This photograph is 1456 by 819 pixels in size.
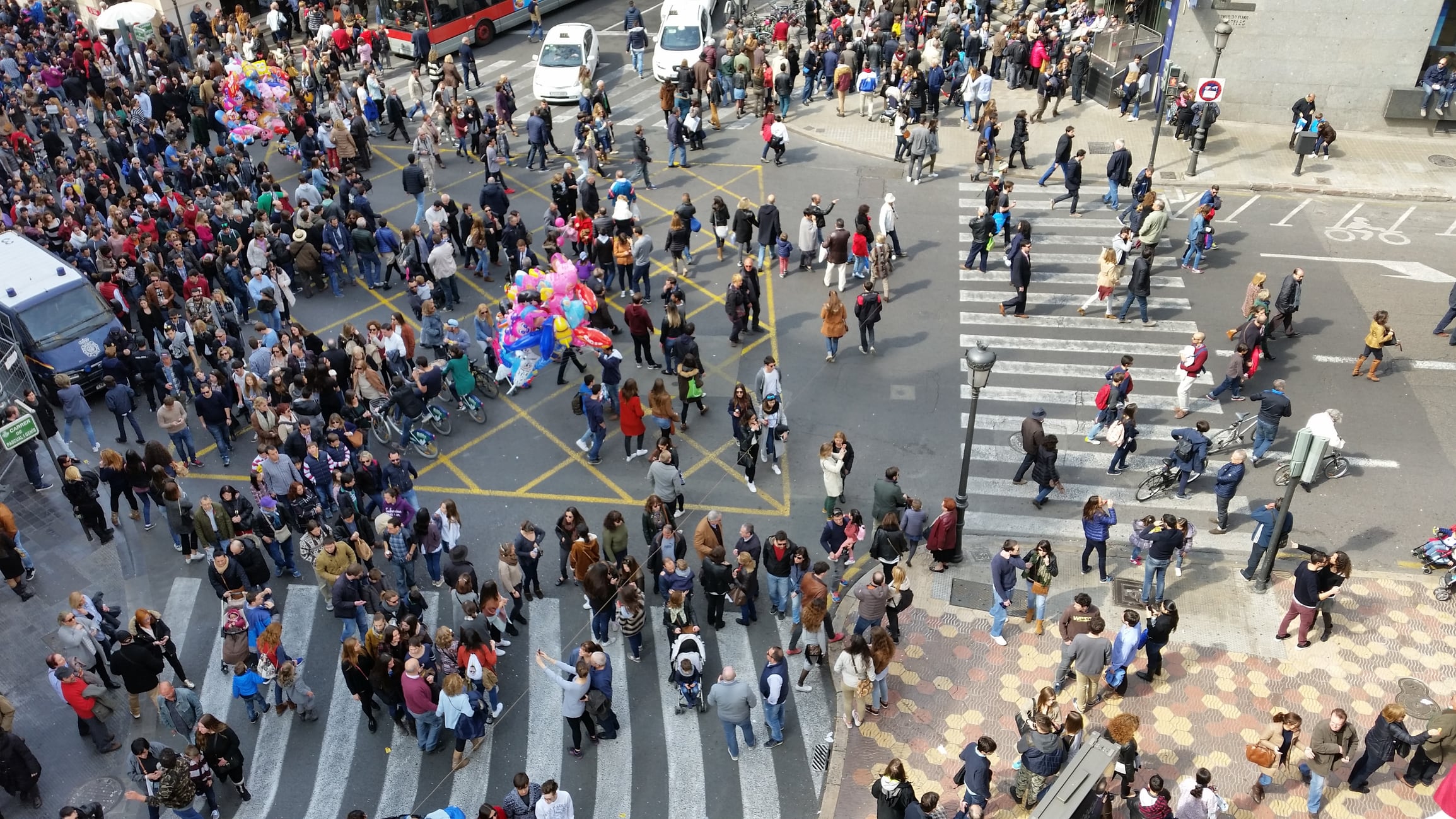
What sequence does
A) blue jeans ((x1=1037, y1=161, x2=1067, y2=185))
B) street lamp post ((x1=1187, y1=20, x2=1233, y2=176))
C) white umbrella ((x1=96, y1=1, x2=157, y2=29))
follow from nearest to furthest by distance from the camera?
1. street lamp post ((x1=1187, y1=20, x2=1233, y2=176))
2. blue jeans ((x1=1037, y1=161, x2=1067, y2=185))
3. white umbrella ((x1=96, y1=1, x2=157, y2=29))

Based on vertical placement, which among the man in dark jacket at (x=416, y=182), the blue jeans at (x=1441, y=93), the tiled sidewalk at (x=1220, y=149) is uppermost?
the blue jeans at (x=1441, y=93)

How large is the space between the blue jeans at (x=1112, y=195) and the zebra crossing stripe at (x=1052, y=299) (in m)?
4.12

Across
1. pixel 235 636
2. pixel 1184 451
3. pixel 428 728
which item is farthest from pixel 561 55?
pixel 428 728

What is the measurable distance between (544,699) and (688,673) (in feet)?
6.92

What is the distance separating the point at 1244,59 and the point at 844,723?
23.9 metres

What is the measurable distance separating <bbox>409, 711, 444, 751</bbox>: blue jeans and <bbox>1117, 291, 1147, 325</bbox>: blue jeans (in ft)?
49.4

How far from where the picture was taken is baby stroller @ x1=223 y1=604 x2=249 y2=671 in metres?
13.9

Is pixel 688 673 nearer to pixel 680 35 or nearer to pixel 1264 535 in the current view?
pixel 1264 535

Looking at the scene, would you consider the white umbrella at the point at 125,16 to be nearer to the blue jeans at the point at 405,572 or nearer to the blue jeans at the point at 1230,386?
the blue jeans at the point at 405,572

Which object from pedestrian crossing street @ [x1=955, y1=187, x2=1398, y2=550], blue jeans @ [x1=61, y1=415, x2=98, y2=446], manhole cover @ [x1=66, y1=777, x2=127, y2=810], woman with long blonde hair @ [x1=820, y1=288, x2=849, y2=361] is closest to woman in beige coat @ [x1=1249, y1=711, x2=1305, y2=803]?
pedestrian crossing street @ [x1=955, y1=187, x2=1398, y2=550]

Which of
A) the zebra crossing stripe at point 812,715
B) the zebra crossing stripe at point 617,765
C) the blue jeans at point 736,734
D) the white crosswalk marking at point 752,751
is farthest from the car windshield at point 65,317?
the blue jeans at point 736,734

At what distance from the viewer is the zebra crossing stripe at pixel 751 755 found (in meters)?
13.2

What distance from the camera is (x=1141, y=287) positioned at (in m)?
21.5

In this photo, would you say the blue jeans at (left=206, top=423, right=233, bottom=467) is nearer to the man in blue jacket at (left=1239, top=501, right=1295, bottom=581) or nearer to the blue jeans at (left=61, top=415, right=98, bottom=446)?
the blue jeans at (left=61, top=415, right=98, bottom=446)
